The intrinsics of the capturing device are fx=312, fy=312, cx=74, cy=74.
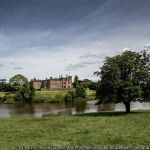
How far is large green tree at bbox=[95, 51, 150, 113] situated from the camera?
45469 mm

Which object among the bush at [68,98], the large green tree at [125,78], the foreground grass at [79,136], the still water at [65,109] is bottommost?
the still water at [65,109]

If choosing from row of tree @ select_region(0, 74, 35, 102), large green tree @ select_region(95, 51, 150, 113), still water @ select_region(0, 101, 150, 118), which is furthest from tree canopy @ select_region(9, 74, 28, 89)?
large green tree @ select_region(95, 51, 150, 113)

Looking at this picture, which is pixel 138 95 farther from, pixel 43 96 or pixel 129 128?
pixel 43 96

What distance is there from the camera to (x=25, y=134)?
27.4m

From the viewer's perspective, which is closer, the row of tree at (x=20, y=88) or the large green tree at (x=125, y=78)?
the large green tree at (x=125, y=78)

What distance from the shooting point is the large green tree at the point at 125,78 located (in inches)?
1790

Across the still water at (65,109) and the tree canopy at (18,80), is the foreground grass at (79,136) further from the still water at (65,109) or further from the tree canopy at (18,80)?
the tree canopy at (18,80)

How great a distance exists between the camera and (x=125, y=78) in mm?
46844

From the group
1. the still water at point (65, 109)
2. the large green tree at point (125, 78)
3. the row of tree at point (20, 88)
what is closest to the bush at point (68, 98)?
the row of tree at point (20, 88)

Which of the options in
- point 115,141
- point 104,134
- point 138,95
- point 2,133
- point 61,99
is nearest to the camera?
point 115,141

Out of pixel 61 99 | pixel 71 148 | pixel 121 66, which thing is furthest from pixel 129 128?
pixel 61 99

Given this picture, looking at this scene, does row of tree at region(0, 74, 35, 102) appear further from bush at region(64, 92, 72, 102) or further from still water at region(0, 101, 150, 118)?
still water at region(0, 101, 150, 118)

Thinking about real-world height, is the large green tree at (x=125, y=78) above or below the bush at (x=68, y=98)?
above

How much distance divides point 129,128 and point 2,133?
11.7 metres
